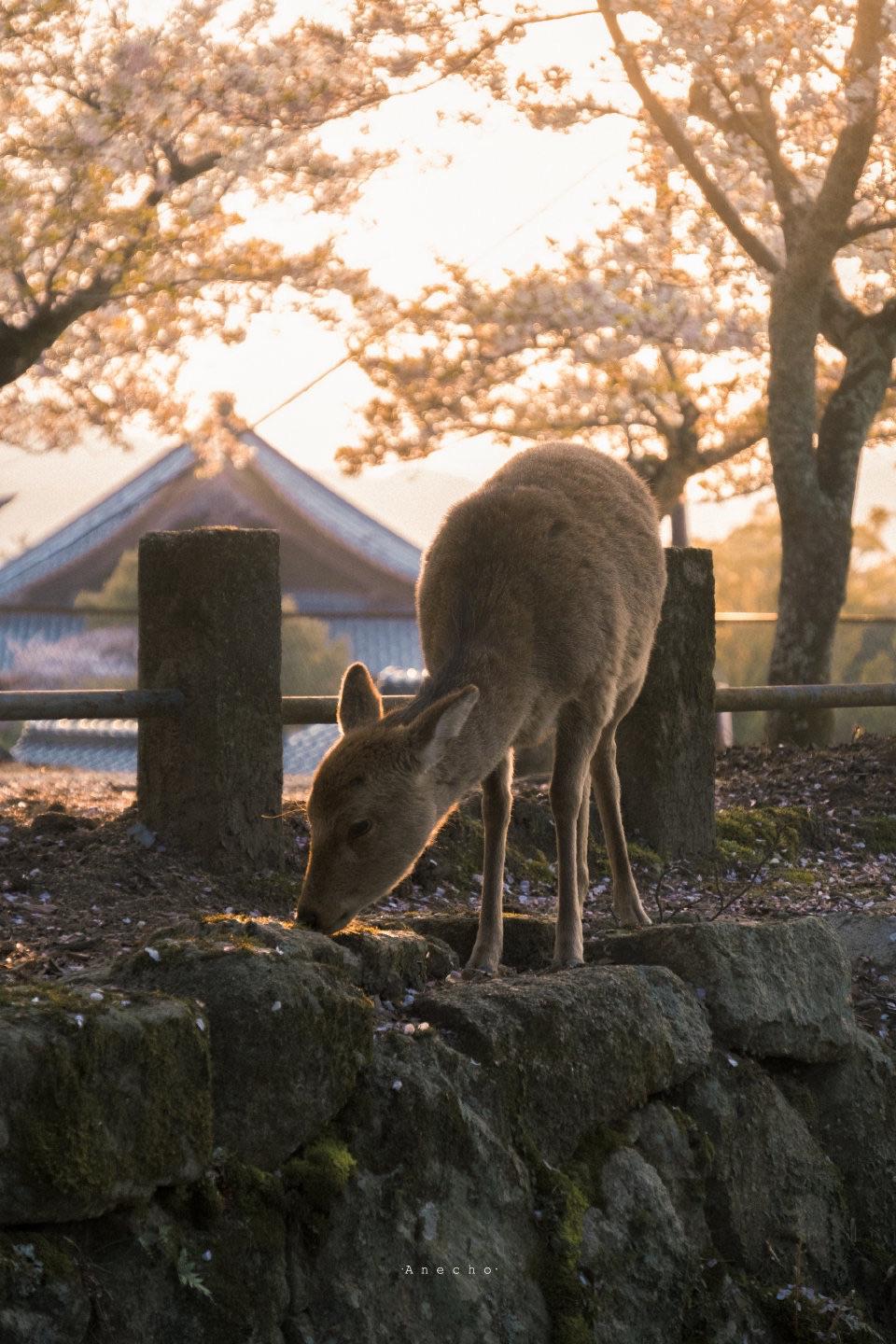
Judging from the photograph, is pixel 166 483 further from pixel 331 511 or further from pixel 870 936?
pixel 870 936

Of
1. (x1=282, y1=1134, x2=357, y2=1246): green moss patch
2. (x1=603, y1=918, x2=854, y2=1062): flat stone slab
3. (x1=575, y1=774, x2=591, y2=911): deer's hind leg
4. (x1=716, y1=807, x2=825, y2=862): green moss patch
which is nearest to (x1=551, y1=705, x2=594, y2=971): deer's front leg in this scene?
(x1=603, y1=918, x2=854, y2=1062): flat stone slab

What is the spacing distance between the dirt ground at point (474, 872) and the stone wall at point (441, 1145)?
2.33 feet

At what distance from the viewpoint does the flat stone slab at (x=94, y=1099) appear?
10.5 feet

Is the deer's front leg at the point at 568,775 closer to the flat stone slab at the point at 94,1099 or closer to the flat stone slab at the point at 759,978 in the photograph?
the flat stone slab at the point at 759,978

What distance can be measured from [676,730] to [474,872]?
54.4 inches

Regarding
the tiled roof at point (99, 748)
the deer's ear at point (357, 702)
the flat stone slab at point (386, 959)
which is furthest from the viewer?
the tiled roof at point (99, 748)

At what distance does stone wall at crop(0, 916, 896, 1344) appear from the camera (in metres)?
3.33

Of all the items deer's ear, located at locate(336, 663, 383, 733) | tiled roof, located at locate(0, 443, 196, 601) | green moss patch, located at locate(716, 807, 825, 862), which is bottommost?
green moss patch, located at locate(716, 807, 825, 862)

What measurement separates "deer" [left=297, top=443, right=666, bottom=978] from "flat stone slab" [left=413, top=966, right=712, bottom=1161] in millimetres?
392

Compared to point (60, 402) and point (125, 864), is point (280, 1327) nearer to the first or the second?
point (125, 864)

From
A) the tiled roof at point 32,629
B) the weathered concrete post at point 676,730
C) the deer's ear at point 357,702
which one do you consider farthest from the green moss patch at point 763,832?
the tiled roof at point 32,629

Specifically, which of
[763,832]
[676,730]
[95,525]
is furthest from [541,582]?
[95,525]

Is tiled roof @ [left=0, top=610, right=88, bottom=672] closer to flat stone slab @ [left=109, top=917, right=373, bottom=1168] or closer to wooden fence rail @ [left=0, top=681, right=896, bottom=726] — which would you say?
wooden fence rail @ [left=0, top=681, right=896, bottom=726]

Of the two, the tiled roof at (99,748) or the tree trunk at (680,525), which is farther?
the tree trunk at (680,525)
